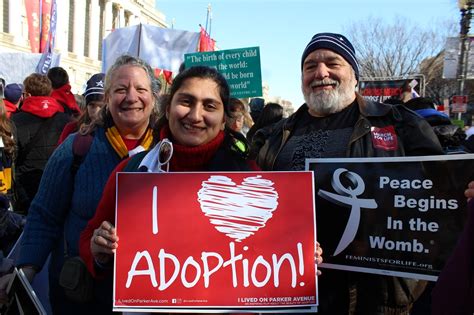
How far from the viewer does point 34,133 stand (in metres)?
5.00

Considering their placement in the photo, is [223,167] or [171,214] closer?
[171,214]

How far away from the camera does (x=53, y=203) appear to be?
249 cm

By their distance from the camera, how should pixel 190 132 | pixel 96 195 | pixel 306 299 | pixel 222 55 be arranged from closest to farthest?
pixel 306 299, pixel 190 132, pixel 96 195, pixel 222 55

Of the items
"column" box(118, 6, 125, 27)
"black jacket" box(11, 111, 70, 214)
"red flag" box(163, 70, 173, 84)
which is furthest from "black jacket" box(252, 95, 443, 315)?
"column" box(118, 6, 125, 27)

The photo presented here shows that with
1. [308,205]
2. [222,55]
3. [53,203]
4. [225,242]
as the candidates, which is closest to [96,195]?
[53,203]

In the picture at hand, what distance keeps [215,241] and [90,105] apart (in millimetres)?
2334

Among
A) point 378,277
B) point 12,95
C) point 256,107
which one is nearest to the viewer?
point 378,277

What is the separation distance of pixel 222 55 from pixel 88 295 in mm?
6809

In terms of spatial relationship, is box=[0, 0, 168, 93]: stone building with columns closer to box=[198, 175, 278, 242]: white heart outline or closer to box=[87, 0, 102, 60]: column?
box=[87, 0, 102, 60]: column

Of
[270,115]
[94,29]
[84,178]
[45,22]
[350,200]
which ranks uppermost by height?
[94,29]

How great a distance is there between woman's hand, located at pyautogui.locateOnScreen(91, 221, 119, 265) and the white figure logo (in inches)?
41.5

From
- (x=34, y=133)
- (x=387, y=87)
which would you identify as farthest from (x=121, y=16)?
(x=34, y=133)

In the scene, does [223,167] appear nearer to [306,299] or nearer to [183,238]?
[183,238]

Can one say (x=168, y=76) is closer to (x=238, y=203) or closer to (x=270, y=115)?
(x=270, y=115)
